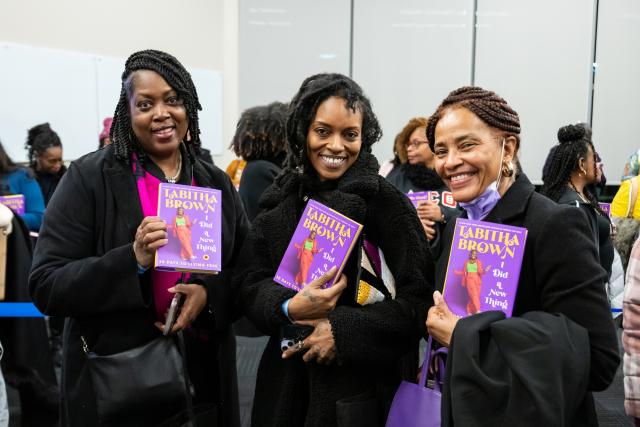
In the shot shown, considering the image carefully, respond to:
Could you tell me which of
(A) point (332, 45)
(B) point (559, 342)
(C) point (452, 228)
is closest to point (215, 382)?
(C) point (452, 228)

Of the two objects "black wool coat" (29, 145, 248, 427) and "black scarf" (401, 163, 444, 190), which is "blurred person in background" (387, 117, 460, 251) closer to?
"black scarf" (401, 163, 444, 190)

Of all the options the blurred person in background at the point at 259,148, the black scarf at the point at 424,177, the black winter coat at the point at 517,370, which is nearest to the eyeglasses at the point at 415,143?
the black scarf at the point at 424,177

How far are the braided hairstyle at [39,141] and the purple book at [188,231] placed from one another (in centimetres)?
351

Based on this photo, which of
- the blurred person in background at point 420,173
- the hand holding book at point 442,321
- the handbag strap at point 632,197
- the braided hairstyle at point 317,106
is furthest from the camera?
the handbag strap at point 632,197

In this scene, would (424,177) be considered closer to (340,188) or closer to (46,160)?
(340,188)

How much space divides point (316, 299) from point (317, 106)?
536mm

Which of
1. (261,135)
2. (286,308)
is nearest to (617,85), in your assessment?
(261,135)

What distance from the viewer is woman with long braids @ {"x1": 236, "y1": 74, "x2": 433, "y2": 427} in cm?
149

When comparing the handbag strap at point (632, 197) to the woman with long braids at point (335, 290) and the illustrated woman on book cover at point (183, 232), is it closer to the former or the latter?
the woman with long braids at point (335, 290)

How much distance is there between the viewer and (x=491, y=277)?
1229mm

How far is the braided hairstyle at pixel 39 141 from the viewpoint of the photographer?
14.8 ft

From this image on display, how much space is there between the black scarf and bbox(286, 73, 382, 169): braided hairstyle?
5.99ft

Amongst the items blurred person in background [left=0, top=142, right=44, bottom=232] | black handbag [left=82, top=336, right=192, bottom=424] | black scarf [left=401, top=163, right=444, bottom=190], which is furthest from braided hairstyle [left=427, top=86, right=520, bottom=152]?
blurred person in background [left=0, top=142, right=44, bottom=232]

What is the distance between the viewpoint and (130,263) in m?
1.47
